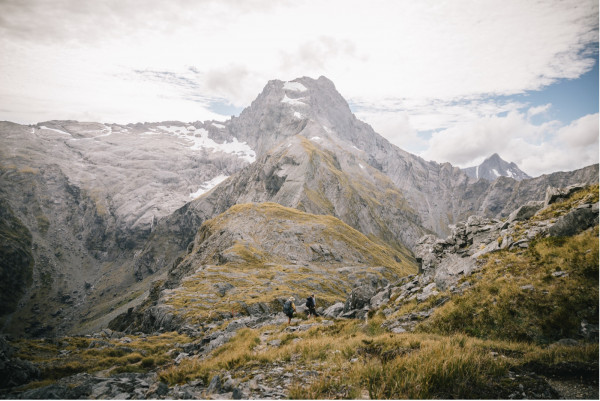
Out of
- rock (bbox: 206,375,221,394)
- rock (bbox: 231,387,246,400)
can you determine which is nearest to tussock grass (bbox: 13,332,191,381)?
rock (bbox: 206,375,221,394)

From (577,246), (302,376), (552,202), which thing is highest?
(552,202)

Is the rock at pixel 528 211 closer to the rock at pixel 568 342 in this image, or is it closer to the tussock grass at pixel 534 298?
the tussock grass at pixel 534 298

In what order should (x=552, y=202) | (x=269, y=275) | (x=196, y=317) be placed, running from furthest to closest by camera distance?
(x=269, y=275) → (x=196, y=317) → (x=552, y=202)

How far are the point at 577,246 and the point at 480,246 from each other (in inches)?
318

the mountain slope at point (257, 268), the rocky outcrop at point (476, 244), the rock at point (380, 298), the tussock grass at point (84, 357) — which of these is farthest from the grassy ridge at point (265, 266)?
the rocky outcrop at point (476, 244)

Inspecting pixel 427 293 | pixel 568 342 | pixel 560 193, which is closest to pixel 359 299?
pixel 427 293

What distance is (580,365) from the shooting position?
9133mm

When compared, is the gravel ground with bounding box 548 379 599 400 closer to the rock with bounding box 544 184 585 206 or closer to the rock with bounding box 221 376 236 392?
the rock with bounding box 221 376 236 392

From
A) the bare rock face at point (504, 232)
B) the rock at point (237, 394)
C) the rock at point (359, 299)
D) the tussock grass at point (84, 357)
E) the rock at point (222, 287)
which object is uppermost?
the bare rock face at point (504, 232)

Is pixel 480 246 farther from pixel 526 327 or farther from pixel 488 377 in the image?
pixel 488 377

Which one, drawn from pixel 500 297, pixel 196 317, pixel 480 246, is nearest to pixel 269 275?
pixel 196 317

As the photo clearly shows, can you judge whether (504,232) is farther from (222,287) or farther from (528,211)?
(222,287)

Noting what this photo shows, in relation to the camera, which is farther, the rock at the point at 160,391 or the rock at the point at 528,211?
the rock at the point at 528,211

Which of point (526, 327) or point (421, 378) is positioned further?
point (526, 327)
